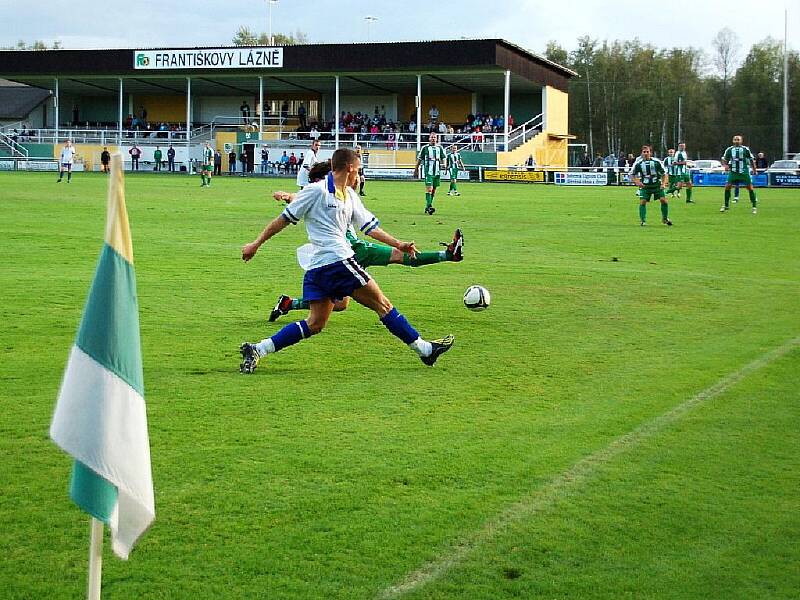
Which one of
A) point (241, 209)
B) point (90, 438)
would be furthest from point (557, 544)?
point (241, 209)

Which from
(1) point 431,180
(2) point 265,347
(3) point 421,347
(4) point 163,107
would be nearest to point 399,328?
(3) point 421,347

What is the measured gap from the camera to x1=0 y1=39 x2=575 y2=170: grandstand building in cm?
6631

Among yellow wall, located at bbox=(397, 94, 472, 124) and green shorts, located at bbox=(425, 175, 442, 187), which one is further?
yellow wall, located at bbox=(397, 94, 472, 124)

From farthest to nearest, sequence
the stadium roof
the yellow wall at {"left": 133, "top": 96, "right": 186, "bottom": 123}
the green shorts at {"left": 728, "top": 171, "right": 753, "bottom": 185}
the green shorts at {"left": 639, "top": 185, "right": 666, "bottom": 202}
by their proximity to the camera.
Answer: the yellow wall at {"left": 133, "top": 96, "right": 186, "bottom": 123}, the stadium roof, the green shorts at {"left": 728, "top": 171, "right": 753, "bottom": 185}, the green shorts at {"left": 639, "top": 185, "right": 666, "bottom": 202}

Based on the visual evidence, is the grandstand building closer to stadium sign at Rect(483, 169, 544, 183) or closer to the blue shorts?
stadium sign at Rect(483, 169, 544, 183)

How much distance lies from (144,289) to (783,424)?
8.88 meters

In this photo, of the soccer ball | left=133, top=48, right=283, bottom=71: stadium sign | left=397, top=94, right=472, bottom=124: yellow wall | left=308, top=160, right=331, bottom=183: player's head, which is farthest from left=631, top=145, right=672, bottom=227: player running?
left=397, top=94, right=472, bottom=124: yellow wall

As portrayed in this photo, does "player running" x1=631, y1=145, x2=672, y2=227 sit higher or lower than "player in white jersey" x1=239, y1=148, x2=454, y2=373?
higher

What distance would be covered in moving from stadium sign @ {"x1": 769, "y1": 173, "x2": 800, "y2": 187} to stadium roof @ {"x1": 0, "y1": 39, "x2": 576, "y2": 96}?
17118mm

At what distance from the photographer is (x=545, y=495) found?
6.20 metres

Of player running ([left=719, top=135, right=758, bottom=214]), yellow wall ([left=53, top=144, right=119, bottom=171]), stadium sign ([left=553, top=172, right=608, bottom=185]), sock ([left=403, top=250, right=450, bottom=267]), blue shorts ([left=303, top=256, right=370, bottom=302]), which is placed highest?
yellow wall ([left=53, top=144, right=119, bottom=171])

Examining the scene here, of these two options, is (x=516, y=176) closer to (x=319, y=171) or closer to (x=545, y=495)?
(x=319, y=171)

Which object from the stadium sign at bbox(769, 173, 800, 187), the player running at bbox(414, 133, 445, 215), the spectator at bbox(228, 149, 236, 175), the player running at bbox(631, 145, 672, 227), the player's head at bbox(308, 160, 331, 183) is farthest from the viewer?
the spectator at bbox(228, 149, 236, 175)

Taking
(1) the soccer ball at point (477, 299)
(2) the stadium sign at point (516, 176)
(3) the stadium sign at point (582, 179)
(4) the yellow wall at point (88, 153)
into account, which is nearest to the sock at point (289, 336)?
(1) the soccer ball at point (477, 299)
